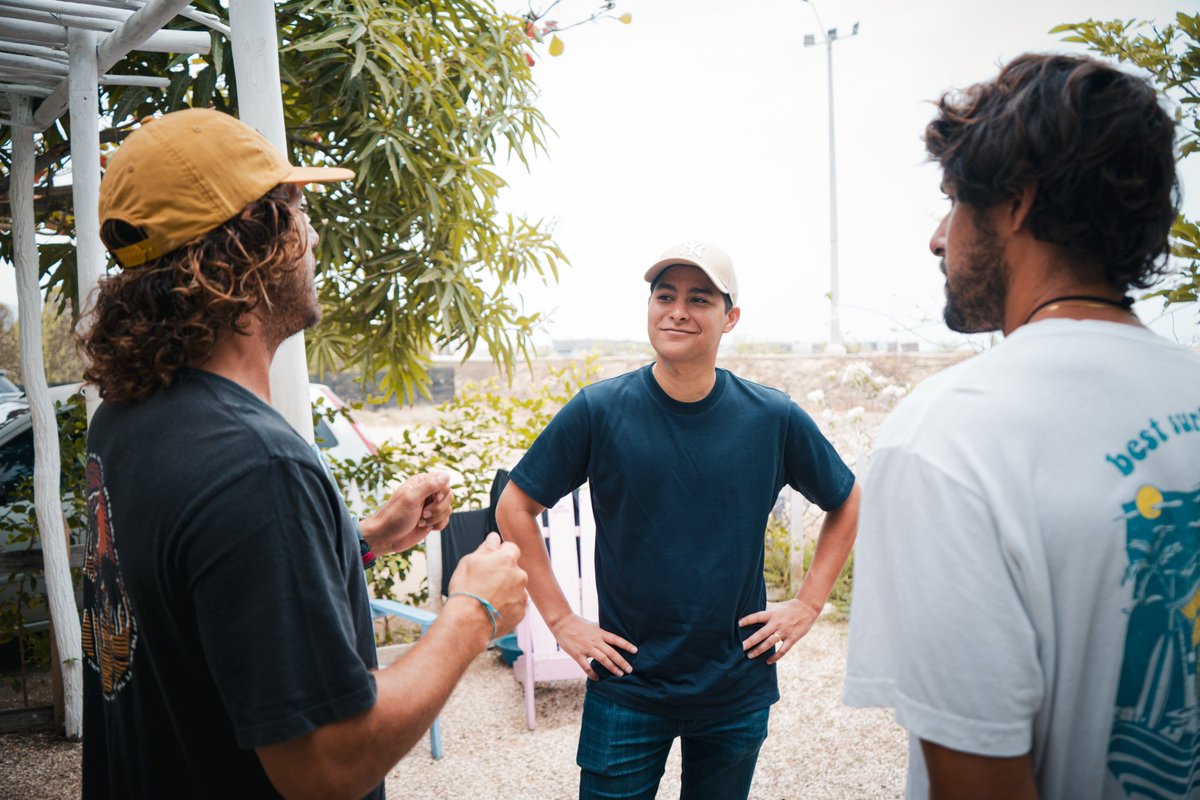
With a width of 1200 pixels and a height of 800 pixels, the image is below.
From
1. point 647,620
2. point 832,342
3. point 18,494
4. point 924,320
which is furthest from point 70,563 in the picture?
point 832,342

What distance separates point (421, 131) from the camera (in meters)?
4.38

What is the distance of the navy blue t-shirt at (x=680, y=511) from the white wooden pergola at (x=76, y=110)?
0.83 metres

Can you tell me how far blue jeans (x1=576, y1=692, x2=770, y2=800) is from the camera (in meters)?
1.95

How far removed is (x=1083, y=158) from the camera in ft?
3.17

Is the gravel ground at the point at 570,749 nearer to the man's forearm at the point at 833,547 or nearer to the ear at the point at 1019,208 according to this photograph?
the man's forearm at the point at 833,547

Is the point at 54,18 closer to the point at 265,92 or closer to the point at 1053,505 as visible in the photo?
the point at 265,92

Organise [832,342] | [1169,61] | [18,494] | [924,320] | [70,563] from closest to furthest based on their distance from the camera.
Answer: [1169,61]
[70,563]
[18,494]
[924,320]
[832,342]

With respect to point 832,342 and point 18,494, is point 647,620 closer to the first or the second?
point 18,494

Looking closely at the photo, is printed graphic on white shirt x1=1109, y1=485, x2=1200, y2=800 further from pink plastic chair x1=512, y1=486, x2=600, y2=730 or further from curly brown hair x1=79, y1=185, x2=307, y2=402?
pink plastic chair x1=512, y1=486, x2=600, y2=730

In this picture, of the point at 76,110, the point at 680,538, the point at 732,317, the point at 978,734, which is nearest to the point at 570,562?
the point at 732,317

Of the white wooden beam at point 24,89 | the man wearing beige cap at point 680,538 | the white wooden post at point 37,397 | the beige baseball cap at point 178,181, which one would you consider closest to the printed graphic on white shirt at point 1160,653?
the man wearing beige cap at point 680,538

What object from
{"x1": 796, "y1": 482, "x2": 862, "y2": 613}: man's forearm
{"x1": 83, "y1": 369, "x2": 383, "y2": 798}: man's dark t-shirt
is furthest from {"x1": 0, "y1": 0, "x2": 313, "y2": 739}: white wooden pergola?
{"x1": 796, "y1": 482, "x2": 862, "y2": 613}: man's forearm

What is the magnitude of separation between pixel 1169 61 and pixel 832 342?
1260 cm

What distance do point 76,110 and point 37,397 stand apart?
1.32 metres
